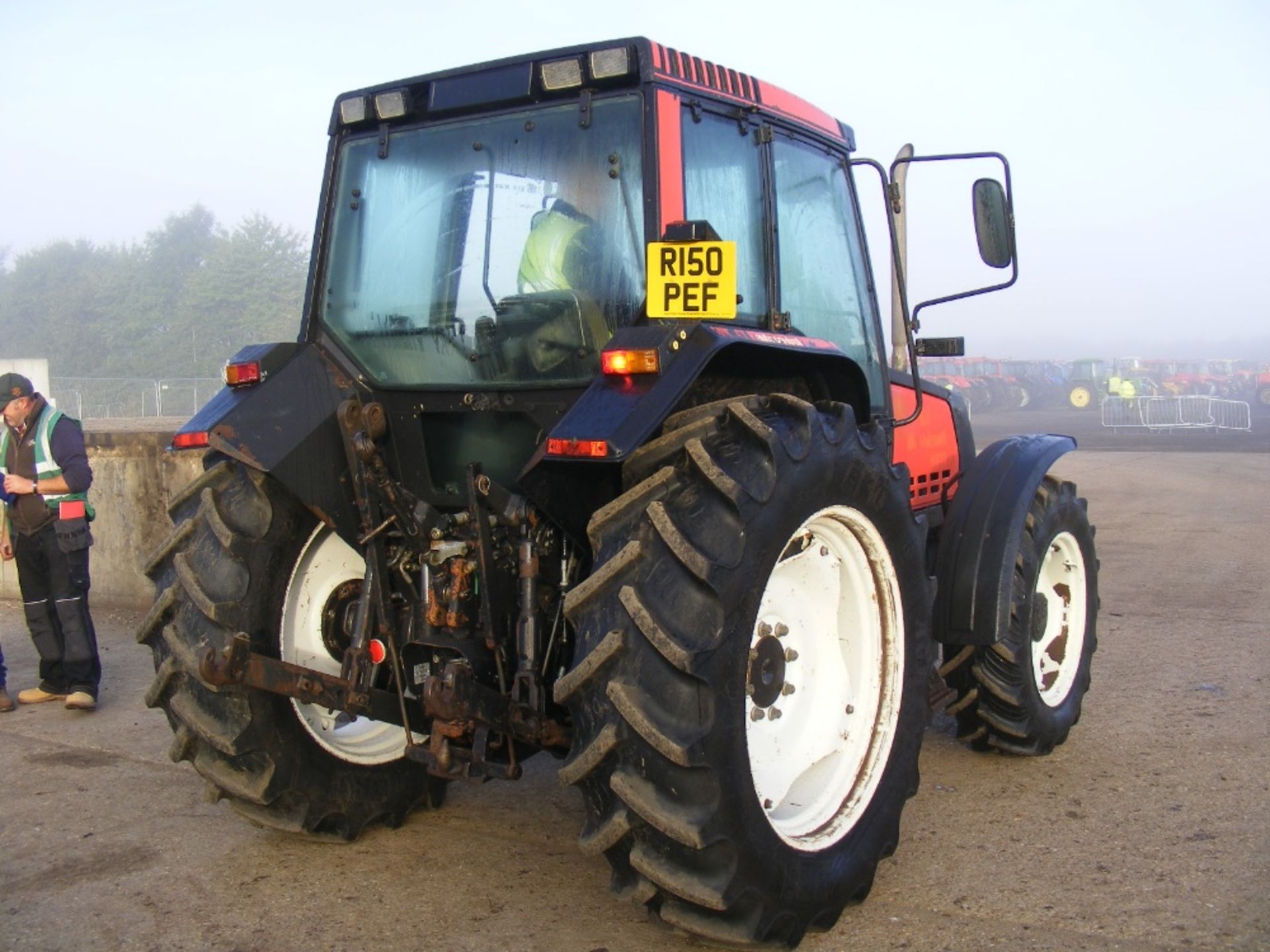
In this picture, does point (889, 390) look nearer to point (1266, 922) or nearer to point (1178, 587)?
point (1266, 922)

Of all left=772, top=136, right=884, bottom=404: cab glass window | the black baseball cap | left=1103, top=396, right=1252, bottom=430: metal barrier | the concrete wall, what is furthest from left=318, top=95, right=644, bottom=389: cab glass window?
left=1103, top=396, right=1252, bottom=430: metal barrier

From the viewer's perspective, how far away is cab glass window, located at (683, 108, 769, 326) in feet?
13.3

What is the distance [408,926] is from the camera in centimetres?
389

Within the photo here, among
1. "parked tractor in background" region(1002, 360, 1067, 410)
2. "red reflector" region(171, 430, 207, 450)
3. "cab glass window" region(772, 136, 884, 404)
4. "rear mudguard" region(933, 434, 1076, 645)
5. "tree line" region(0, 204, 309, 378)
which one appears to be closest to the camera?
"red reflector" region(171, 430, 207, 450)

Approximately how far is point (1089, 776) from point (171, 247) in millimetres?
69626

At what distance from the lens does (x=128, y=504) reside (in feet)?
31.2

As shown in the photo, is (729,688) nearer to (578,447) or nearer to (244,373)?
(578,447)

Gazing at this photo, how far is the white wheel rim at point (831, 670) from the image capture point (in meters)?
3.99

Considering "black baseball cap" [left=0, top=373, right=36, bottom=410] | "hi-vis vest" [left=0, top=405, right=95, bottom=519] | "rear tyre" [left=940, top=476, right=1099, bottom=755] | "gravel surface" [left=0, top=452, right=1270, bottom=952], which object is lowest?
"gravel surface" [left=0, top=452, right=1270, bottom=952]

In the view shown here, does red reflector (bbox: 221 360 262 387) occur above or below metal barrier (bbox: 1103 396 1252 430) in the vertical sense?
above

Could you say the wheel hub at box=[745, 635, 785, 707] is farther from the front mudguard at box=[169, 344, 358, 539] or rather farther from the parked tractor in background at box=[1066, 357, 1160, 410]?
the parked tractor in background at box=[1066, 357, 1160, 410]

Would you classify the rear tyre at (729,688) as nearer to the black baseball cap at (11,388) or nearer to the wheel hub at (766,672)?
the wheel hub at (766,672)

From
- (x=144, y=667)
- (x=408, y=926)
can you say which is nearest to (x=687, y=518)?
(x=408, y=926)

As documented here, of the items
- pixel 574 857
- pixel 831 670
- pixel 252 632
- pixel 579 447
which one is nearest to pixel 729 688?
pixel 579 447
